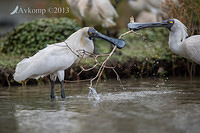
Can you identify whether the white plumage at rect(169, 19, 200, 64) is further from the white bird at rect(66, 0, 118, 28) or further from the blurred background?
the white bird at rect(66, 0, 118, 28)

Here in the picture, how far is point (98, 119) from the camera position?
5.73 m

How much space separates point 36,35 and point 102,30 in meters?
2.92

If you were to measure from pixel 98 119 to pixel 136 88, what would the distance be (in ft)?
11.0

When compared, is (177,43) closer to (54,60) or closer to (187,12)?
(187,12)

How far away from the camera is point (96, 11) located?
1332 centimetres

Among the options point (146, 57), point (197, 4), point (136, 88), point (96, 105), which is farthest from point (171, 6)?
point (96, 105)

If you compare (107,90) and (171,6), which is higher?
(171,6)

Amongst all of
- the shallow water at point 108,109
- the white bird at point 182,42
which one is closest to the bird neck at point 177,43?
the white bird at point 182,42

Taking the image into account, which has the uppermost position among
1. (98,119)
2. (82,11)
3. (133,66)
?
(82,11)

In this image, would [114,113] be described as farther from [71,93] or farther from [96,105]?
[71,93]

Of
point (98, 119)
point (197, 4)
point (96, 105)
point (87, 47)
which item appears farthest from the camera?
point (197, 4)

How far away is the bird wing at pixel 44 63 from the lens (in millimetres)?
7953

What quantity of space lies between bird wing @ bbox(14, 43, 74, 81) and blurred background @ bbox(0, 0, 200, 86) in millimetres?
1667

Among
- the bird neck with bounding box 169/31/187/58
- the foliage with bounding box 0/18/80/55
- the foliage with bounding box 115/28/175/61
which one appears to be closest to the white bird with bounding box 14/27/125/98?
the bird neck with bounding box 169/31/187/58
